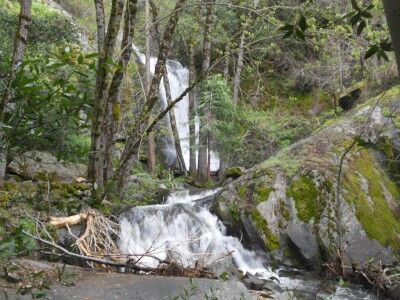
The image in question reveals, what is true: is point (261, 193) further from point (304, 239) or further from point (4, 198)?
point (4, 198)

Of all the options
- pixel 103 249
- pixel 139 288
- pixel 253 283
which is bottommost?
pixel 253 283

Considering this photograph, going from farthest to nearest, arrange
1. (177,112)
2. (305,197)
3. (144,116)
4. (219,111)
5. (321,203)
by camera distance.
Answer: (177,112), (219,111), (305,197), (321,203), (144,116)

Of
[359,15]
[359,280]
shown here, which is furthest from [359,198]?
[359,15]

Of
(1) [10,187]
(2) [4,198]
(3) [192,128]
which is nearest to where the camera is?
(2) [4,198]

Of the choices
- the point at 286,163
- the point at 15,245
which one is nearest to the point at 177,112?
the point at 286,163

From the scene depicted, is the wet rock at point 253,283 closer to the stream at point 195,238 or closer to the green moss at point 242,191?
the stream at point 195,238

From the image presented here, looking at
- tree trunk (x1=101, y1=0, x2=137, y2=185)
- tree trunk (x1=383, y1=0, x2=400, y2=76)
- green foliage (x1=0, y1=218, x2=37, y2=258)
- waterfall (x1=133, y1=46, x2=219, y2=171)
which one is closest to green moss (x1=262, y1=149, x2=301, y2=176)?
tree trunk (x1=101, y1=0, x2=137, y2=185)

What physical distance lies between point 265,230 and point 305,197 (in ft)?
3.41

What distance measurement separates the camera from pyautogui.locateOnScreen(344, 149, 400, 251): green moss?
328 inches

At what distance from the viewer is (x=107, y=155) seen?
7.39 m

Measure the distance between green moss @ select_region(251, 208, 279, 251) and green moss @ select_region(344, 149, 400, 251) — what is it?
1.60 m

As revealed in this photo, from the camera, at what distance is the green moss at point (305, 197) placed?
8.58 metres

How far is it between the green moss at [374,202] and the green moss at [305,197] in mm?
632

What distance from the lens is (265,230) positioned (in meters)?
8.51
